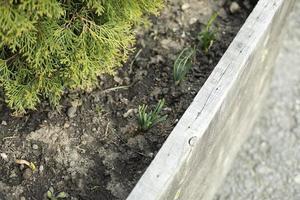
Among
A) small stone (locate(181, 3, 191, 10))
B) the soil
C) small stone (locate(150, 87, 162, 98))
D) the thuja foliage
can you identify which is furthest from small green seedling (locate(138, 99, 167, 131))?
small stone (locate(181, 3, 191, 10))

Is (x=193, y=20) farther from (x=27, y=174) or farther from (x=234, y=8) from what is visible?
(x=27, y=174)

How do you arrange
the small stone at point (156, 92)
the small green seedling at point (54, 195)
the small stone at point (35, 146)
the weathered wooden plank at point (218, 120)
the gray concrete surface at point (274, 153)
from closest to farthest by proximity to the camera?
the weathered wooden plank at point (218, 120), the small green seedling at point (54, 195), the small stone at point (35, 146), the small stone at point (156, 92), the gray concrete surface at point (274, 153)

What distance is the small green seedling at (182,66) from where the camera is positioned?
7.48 ft

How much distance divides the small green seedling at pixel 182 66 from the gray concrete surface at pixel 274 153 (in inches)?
32.5

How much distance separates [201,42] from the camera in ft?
8.16

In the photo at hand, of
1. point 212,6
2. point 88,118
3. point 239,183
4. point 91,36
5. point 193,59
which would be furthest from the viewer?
point 239,183

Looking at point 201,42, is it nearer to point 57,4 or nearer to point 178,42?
point 178,42

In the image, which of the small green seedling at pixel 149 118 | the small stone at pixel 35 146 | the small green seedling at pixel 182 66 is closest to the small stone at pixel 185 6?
the small green seedling at pixel 182 66

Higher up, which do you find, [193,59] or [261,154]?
[193,59]

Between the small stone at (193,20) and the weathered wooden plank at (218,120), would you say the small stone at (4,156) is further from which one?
the small stone at (193,20)

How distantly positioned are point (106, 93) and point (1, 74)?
505 mm

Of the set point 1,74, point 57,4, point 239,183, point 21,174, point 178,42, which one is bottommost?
point 239,183

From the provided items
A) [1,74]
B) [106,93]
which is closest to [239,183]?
[106,93]

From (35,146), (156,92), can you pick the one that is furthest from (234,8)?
(35,146)
